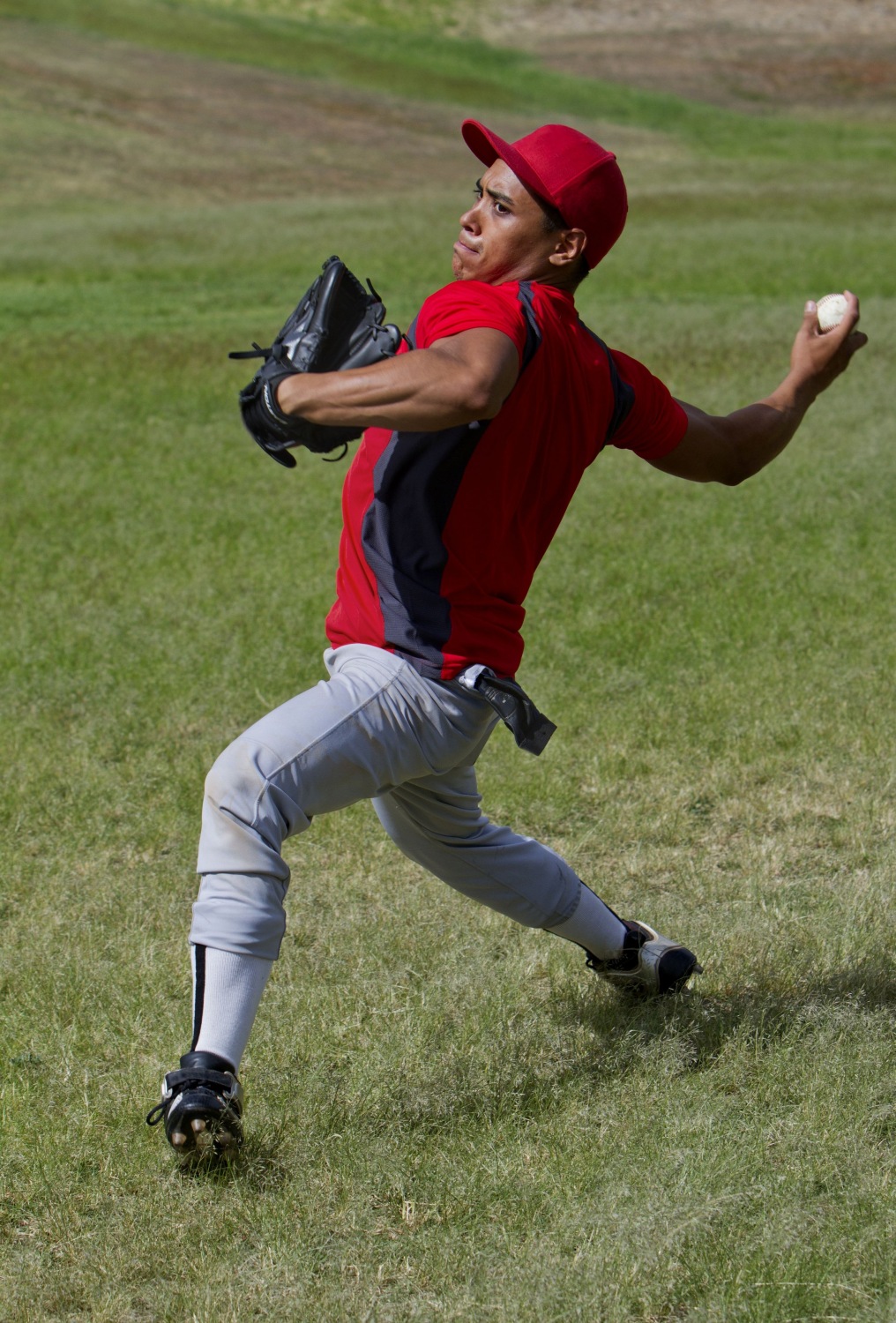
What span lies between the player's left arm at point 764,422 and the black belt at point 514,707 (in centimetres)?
79

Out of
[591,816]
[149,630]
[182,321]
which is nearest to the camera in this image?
[591,816]

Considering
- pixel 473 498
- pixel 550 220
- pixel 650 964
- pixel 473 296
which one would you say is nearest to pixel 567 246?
pixel 550 220

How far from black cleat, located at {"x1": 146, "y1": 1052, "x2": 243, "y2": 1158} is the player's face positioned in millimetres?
A: 1884

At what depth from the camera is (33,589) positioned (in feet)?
26.7

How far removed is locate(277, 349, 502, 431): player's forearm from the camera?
286cm

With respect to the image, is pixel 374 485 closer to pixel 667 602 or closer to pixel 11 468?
pixel 667 602

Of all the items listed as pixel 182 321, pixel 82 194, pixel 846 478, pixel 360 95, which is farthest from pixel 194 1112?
pixel 360 95

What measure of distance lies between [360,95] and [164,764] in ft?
136

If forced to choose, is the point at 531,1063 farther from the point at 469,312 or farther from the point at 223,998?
the point at 469,312

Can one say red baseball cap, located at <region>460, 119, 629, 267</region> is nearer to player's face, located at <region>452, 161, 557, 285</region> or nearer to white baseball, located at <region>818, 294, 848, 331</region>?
player's face, located at <region>452, 161, 557, 285</region>

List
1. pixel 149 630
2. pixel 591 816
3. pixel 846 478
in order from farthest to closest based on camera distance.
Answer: pixel 846 478, pixel 149 630, pixel 591 816

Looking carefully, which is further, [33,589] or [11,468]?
[11,468]

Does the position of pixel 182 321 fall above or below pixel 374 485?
below

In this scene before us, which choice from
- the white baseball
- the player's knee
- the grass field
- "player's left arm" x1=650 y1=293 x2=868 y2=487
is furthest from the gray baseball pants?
the white baseball
